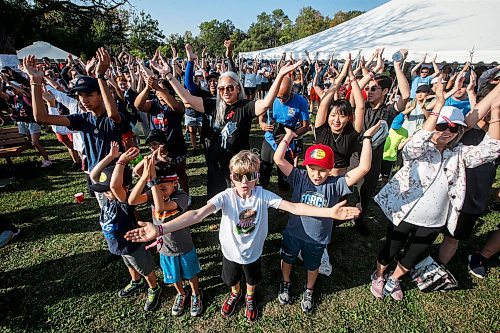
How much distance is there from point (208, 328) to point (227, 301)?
0.32 metres

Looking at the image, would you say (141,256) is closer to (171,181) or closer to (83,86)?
(171,181)

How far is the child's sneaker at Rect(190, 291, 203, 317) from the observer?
2754 mm

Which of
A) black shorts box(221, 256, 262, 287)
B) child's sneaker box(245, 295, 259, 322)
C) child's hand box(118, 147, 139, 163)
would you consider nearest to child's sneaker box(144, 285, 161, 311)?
black shorts box(221, 256, 262, 287)

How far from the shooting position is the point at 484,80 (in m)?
4.20

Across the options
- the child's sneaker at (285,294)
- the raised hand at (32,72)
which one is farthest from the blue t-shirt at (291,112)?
the raised hand at (32,72)

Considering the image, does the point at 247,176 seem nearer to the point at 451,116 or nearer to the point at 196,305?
the point at 196,305

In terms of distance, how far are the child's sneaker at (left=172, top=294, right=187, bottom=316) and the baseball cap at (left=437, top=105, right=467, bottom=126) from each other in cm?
312

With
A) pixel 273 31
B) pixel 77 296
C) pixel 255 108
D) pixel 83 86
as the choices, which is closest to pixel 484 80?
pixel 255 108

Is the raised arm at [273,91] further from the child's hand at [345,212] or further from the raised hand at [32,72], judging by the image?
the raised hand at [32,72]

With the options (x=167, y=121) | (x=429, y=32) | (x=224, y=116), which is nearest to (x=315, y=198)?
(x=224, y=116)

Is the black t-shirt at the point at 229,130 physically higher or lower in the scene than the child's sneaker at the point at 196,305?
higher

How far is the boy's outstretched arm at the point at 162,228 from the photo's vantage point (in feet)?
6.17

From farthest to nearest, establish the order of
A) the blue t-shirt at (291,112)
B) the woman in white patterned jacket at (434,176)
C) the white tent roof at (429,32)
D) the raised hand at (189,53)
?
1. the white tent roof at (429,32)
2. the blue t-shirt at (291,112)
3. the raised hand at (189,53)
4. the woman in white patterned jacket at (434,176)

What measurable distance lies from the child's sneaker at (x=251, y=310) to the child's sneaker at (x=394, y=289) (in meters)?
1.58
